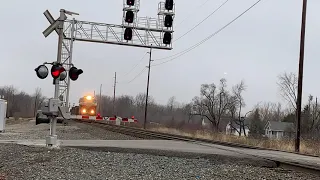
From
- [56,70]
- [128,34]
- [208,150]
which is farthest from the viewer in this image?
[128,34]

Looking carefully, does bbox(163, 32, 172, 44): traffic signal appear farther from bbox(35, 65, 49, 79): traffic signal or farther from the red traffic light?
bbox(35, 65, 49, 79): traffic signal

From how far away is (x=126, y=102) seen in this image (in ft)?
481

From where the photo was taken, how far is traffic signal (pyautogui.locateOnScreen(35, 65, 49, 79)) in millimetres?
13070

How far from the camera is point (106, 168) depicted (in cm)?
1020

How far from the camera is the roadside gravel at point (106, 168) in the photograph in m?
9.18

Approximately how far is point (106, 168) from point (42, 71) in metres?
4.74

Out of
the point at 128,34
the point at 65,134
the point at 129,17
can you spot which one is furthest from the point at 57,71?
the point at 65,134

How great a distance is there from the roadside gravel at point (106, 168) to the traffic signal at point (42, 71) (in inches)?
102

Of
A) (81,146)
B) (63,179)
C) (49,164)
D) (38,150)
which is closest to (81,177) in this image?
(63,179)

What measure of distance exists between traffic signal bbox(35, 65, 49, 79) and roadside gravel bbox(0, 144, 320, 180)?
2587mm

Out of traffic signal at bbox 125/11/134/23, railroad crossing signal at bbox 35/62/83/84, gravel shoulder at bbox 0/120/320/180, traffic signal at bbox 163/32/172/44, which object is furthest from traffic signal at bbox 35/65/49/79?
traffic signal at bbox 163/32/172/44

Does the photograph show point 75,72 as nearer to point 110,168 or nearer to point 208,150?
point 110,168

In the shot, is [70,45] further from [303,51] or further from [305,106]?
[305,106]

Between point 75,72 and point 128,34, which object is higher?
point 128,34
